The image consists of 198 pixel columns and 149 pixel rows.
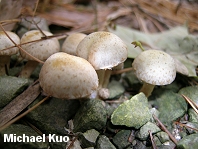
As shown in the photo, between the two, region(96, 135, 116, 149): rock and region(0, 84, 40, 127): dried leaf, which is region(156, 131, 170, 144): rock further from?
region(0, 84, 40, 127): dried leaf

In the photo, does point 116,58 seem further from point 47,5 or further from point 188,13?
point 188,13

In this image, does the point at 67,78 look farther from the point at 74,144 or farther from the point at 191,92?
the point at 191,92

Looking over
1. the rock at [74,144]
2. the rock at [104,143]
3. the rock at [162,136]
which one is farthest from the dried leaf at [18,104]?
the rock at [162,136]

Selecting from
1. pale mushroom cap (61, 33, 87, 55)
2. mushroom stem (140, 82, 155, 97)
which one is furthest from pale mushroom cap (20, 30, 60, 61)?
mushroom stem (140, 82, 155, 97)

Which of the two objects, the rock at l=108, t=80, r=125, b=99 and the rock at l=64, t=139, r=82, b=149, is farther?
the rock at l=108, t=80, r=125, b=99

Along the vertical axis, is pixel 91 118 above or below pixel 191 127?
above

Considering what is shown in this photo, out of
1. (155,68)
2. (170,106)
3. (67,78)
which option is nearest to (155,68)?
(155,68)
